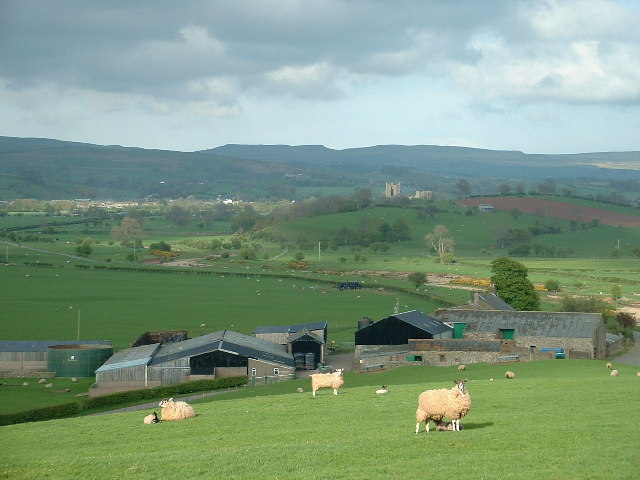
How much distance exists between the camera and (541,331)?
59750 mm

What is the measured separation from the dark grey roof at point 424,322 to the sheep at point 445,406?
35368 millimetres

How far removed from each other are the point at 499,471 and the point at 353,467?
320cm

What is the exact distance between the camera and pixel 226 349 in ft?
177

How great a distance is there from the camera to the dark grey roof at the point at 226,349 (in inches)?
2131

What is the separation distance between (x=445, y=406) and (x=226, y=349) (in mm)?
31266

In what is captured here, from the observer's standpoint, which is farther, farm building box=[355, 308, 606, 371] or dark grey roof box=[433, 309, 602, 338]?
dark grey roof box=[433, 309, 602, 338]

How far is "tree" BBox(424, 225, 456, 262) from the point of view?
16988 cm

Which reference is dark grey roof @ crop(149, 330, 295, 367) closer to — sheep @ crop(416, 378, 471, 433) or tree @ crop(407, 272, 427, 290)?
sheep @ crop(416, 378, 471, 433)

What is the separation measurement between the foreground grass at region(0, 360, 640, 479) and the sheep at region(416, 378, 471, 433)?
18.7 inches

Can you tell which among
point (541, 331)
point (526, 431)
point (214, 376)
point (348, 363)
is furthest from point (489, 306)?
point (526, 431)

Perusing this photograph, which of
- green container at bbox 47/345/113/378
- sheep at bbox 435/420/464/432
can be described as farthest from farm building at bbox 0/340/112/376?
sheep at bbox 435/420/464/432

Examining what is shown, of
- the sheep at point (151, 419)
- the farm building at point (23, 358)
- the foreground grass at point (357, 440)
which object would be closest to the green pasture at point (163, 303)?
the farm building at point (23, 358)

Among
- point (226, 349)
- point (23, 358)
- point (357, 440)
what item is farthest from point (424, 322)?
point (357, 440)

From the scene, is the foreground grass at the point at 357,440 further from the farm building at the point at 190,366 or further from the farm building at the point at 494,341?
the farm building at the point at 190,366
